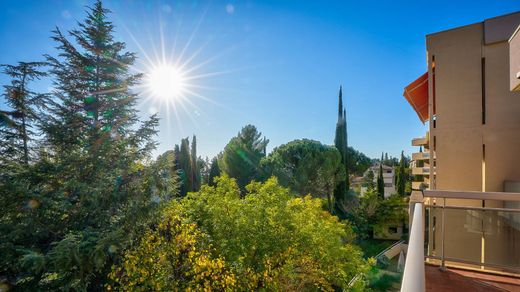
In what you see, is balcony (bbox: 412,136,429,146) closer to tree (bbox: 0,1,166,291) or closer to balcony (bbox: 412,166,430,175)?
balcony (bbox: 412,166,430,175)

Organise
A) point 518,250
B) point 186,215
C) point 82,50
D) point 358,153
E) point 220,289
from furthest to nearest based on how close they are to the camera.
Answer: point 358,153
point 82,50
point 186,215
point 220,289
point 518,250

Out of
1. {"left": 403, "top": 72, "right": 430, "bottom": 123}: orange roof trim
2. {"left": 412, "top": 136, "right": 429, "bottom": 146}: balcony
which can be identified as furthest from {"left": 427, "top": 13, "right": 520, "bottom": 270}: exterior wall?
{"left": 412, "top": 136, "right": 429, "bottom": 146}: balcony

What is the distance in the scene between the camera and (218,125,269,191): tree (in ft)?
85.0

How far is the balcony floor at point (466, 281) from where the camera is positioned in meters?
3.06

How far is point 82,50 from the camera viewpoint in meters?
8.70

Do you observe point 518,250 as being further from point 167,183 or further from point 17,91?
point 17,91

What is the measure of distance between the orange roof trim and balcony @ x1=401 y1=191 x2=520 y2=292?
289 inches

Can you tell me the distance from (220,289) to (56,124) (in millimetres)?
7256

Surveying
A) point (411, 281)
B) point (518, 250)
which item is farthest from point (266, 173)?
point (411, 281)

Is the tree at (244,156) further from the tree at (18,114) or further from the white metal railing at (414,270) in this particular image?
the white metal railing at (414,270)

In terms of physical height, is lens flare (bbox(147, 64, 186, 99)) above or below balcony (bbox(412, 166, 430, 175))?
above

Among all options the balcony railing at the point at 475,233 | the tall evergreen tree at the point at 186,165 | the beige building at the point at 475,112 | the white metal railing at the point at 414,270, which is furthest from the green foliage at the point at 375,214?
the white metal railing at the point at 414,270

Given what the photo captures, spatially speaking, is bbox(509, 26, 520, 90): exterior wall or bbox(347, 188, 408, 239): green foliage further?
bbox(347, 188, 408, 239): green foliage

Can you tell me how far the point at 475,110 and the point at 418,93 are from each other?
2.61 meters
